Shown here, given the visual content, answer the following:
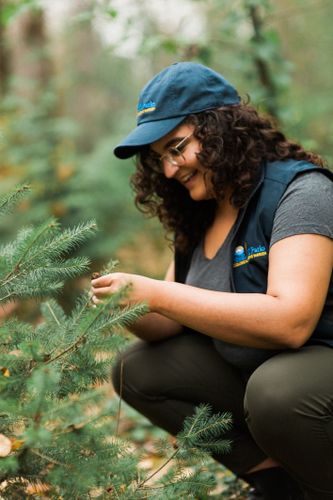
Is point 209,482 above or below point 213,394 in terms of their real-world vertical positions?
above

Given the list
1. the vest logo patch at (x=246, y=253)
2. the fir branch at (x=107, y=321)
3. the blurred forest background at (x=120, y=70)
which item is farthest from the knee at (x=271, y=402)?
the blurred forest background at (x=120, y=70)

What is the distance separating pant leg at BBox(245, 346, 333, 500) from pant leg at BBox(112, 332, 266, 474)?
0.39 metres

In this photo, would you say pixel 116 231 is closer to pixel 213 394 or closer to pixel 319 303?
pixel 213 394

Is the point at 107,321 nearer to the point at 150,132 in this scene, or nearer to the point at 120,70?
the point at 150,132

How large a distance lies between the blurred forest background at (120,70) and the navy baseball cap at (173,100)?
54 centimetres

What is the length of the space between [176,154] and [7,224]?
4.33 metres

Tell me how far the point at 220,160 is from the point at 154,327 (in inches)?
26.8

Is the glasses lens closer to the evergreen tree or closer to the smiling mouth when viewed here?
the smiling mouth

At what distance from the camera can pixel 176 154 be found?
2008 mm

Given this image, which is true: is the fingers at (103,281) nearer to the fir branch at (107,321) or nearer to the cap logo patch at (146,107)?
the fir branch at (107,321)

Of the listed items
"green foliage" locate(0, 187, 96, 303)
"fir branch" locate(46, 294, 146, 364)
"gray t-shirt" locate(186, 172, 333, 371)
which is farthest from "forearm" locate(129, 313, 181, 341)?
"fir branch" locate(46, 294, 146, 364)

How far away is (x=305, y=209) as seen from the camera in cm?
177

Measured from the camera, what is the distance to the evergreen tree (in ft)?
4.20

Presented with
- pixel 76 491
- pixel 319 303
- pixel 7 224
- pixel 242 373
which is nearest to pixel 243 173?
pixel 319 303
